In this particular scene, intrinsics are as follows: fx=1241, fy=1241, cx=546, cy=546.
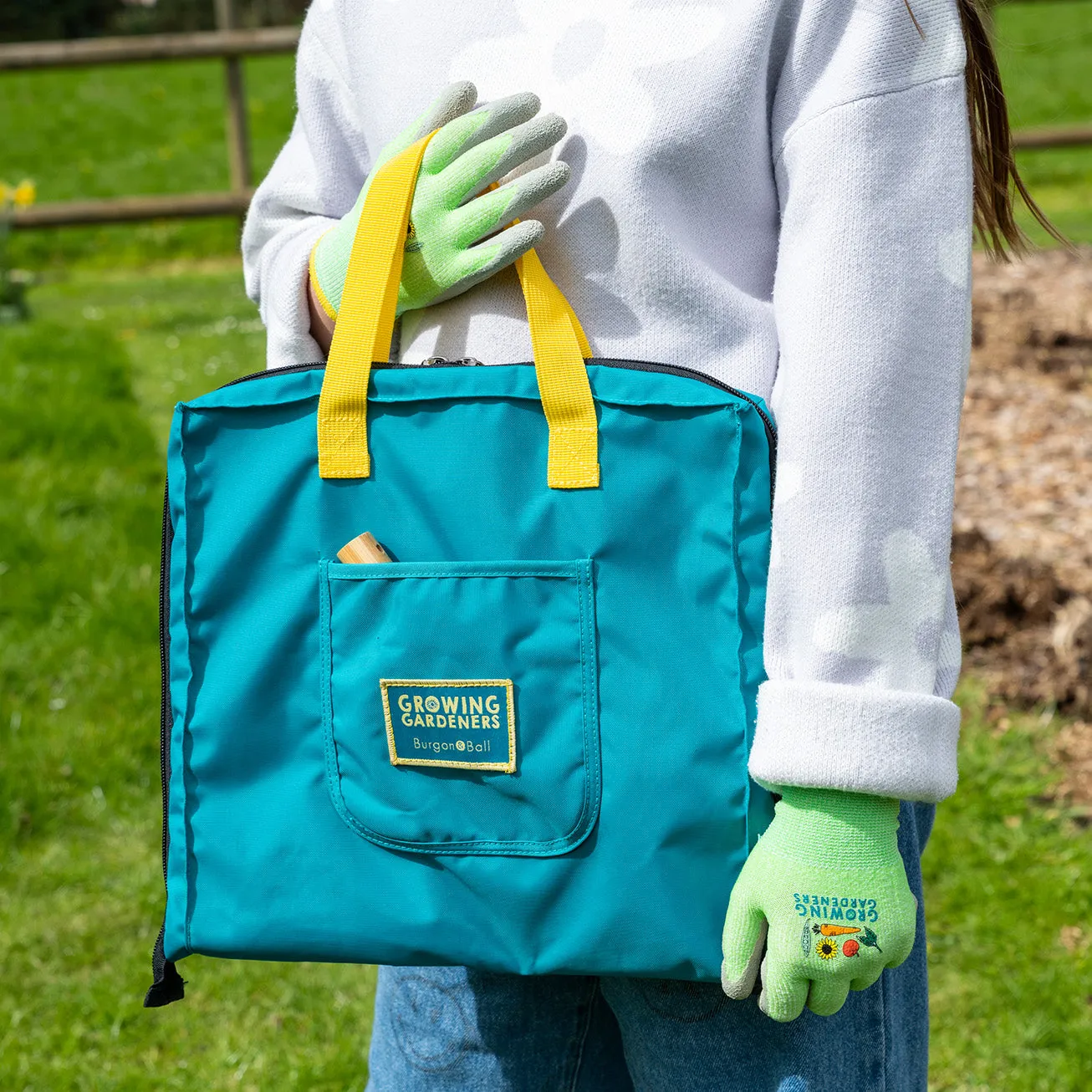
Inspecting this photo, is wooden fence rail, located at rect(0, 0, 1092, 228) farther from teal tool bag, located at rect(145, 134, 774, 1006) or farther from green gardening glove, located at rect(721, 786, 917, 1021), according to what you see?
green gardening glove, located at rect(721, 786, 917, 1021)

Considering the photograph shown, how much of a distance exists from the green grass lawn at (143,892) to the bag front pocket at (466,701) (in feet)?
4.67

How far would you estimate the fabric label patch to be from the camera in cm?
114

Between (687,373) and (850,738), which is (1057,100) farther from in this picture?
(850,738)

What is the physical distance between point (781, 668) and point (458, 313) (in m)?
0.50

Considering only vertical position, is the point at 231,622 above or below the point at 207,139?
above

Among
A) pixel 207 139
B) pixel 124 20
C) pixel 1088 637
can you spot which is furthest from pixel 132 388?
pixel 124 20

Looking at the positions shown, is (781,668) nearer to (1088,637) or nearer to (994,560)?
(1088,637)

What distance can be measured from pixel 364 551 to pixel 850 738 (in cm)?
46

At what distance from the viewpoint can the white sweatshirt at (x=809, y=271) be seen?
104 cm

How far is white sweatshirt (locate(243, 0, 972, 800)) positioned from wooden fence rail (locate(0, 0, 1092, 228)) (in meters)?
7.25

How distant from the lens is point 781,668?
Result: 1075 mm

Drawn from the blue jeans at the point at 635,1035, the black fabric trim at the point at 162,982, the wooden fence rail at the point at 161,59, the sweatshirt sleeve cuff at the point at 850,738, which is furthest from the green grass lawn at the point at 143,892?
the wooden fence rail at the point at 161,59

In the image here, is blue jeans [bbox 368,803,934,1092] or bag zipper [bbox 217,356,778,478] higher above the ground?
bag zipper [bbox 217,356,778,478]

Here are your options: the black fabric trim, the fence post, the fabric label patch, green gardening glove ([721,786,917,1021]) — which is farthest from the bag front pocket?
the fence post
